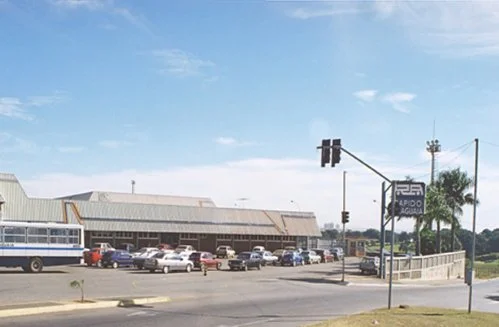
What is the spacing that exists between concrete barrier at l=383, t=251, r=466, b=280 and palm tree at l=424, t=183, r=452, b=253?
3.49 metres

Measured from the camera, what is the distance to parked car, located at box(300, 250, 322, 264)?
68812mm

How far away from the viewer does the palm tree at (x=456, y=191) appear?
2881 inches

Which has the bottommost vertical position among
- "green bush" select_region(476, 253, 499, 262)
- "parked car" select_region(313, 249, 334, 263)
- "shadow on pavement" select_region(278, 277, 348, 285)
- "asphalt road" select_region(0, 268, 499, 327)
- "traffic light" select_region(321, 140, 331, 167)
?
"green bush" select_region(476, 253, 499, 262)

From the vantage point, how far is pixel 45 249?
41.1 metres

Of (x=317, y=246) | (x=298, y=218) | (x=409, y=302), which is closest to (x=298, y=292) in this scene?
(x=409, y=302)

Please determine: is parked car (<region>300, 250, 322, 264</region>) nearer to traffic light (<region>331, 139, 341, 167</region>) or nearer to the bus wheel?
the bus wheel

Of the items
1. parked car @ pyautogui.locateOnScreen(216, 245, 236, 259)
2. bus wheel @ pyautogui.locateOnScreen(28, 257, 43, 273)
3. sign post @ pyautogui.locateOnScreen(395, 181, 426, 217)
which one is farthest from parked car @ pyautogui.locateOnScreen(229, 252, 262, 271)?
sign post @ pyautogui.locateOnScreen(395, 181, 426, 217)

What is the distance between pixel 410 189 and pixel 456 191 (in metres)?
36.9

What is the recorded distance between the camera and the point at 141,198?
9194cm

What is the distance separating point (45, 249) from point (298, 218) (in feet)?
169

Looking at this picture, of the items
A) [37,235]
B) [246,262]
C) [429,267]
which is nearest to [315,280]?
[246,262]

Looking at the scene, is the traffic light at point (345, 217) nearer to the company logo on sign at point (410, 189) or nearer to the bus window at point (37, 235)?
the company logo on sign at point (410, 189)

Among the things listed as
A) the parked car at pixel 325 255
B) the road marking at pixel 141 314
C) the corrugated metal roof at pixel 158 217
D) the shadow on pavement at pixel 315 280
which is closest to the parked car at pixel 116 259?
the shadow on pavement at pixel 315 280

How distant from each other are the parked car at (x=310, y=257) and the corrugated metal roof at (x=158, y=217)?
11112 mm
